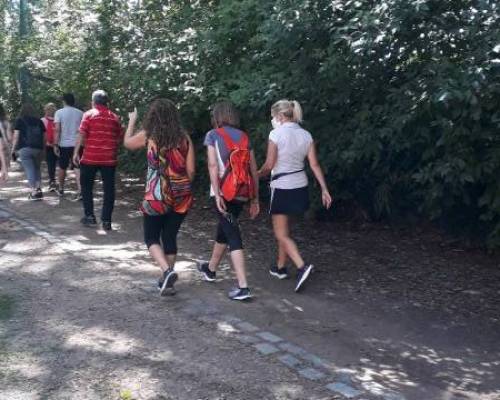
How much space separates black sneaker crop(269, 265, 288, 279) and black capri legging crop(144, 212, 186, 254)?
1287 mm

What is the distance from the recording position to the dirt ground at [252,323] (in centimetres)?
473

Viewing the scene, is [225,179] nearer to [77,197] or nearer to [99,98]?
[99,98]

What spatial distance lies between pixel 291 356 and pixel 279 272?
7.66 ft

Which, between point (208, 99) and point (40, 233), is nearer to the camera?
point (40, 233)

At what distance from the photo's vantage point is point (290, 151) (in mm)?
6844

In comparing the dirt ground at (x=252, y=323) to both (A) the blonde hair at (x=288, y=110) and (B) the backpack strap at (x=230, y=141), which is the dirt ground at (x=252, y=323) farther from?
(A) the blonde hair at (x=288, y=110)

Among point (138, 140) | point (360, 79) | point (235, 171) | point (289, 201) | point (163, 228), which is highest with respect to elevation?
Result: point (360, 79)

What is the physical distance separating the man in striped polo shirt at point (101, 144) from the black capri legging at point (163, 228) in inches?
113

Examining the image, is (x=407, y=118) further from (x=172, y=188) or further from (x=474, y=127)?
(x=172, y=188)

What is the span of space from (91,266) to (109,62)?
5.96 metres

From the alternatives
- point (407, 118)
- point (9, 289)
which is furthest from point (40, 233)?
point (407, 118)

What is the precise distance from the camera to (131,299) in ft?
21.1

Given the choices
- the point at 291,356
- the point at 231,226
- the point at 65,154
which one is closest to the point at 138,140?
the point at 231,226

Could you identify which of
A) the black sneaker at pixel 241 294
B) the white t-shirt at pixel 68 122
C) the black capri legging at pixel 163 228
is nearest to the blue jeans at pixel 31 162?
the white t-shirt at pixel 68 122
